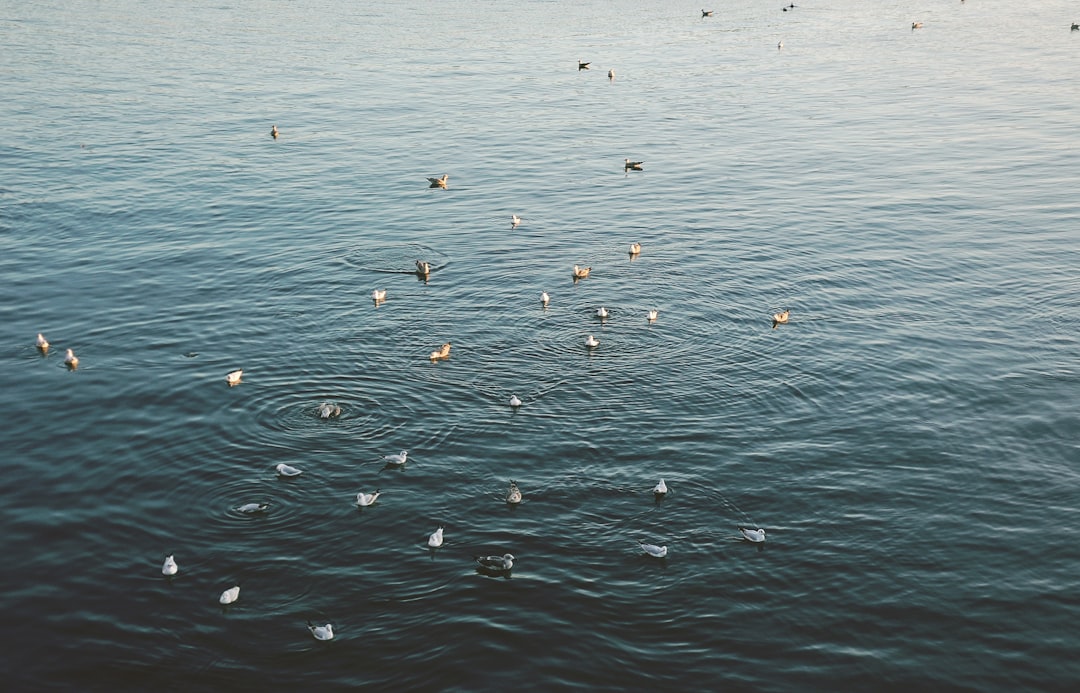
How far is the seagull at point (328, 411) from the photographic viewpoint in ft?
105

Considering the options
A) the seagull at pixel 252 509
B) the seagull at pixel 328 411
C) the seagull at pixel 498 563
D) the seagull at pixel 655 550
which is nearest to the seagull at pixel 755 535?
the seagull at pixel 655 550

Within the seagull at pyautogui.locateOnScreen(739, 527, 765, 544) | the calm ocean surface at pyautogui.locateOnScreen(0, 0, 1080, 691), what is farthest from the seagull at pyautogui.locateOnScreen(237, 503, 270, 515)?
the seagull at pyautogui.locateOnScreen(739, 527, 765, 544)

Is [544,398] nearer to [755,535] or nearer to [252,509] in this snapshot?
[755,535]

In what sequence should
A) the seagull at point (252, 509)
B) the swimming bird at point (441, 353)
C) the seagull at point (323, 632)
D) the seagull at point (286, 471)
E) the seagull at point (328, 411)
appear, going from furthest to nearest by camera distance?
the swimming bird at point (441, 353) < the seagull at point (328, 411) < the seagull at point (286, 471) < the seagull at point (252, 509) < the seagull at point (323, 632)

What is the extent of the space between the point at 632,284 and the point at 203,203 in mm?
25031

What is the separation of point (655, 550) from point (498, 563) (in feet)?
12.6

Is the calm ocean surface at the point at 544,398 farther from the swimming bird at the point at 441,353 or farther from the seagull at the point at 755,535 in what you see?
the swimming bird at the point at 441,353

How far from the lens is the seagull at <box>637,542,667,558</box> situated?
2530 cm

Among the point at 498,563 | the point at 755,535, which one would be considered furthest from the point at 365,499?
the point at 755,535

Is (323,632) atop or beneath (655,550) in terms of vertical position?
beneath

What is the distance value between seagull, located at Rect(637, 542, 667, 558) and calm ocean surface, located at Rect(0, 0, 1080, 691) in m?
0.45

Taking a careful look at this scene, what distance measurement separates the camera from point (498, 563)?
25.1m

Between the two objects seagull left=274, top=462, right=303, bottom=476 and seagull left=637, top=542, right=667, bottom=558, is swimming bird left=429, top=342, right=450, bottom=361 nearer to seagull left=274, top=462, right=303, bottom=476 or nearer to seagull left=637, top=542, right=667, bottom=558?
seagull left=274, top=462, right=303, bottom=476

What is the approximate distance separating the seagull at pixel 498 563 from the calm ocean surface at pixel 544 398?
412 millimetres
